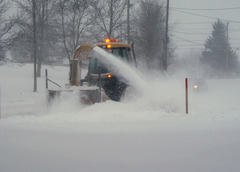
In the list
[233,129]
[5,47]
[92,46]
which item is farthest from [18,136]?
[5,47]

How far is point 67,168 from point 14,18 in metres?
12.6

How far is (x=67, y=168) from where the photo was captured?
170 inches

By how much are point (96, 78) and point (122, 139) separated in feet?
13.7

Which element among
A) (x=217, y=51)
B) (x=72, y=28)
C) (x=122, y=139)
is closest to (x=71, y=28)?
(x=72, y=28)

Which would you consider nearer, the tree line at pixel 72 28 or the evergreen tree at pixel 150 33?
the tree line at pixel 72 28

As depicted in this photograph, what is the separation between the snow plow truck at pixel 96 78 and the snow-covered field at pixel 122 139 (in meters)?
0.35

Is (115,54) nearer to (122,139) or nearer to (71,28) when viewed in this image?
(122,139)

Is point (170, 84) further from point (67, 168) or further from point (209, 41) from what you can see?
point (209, 41)

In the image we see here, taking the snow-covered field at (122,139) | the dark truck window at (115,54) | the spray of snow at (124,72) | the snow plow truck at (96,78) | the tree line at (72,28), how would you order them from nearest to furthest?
the snow-covered field at (122,139) → the snow plow truck at (96,78) → the spray of snow at (124,72) → the dark truck window at (115,54) → the tree line at (72,28)

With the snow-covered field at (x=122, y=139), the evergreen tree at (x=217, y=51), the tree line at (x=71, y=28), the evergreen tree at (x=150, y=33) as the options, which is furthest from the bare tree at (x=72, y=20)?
the evergreen tree at (x=217, y=51)

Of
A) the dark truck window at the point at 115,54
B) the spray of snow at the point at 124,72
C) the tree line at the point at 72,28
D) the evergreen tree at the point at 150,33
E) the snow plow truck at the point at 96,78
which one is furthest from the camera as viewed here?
the evergreen tree at the point at 150,33

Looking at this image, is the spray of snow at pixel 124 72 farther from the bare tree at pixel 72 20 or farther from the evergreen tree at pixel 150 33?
the evergreen tree at pixel 150 33

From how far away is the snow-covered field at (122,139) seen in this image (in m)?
4.50

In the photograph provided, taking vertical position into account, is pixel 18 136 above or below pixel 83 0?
below
